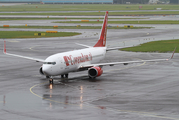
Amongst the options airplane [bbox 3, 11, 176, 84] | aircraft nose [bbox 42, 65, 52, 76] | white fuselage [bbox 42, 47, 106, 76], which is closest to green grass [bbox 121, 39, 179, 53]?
airplane [bbox 3, 11, 176, 84]

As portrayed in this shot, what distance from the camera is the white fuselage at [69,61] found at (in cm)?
4703

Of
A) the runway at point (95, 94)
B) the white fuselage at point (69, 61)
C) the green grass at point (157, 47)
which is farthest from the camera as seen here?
the green grass at point (157, 47)

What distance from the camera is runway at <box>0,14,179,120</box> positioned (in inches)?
1260

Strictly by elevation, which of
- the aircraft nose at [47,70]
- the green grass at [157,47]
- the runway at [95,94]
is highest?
the aircraft nose at [47,70]

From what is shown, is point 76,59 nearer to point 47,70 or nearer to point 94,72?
point 94,72

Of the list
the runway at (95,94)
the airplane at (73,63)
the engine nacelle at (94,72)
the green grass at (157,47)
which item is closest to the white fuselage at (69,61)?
the airplane at (73,63)

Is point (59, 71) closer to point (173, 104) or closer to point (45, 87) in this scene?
point (45, 87)

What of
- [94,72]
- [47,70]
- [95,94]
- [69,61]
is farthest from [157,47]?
[95,94]

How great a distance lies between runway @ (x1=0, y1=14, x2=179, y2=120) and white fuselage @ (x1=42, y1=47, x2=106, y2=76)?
71.1 inches

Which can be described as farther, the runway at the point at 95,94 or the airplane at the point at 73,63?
the airplane at the point at 73,63

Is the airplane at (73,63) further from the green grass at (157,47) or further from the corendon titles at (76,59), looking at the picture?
the green grass at (157,47)

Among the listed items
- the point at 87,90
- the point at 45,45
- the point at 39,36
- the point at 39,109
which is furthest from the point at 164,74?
the point at 39,36

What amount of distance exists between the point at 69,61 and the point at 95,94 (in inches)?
395

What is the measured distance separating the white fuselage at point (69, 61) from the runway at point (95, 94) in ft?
5.92
